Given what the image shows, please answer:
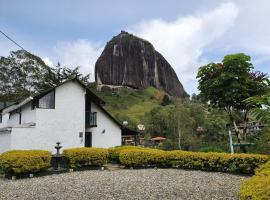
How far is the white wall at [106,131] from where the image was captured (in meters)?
27.8

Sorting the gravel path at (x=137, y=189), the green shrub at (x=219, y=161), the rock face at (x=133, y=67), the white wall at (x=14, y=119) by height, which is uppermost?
the rock face at (x=133, y=67)

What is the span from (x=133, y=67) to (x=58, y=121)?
260ft

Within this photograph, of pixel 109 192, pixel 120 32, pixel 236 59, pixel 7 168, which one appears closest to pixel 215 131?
pixel 236 59

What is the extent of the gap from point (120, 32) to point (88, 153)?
94109 millimetres

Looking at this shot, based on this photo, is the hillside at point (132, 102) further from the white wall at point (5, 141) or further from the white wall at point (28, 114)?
the white wall at point (5, 141)

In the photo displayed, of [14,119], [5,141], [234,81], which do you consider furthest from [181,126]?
[234,81]

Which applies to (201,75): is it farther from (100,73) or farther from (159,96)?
(100,73)

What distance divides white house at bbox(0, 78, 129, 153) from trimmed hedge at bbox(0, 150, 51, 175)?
7252mm

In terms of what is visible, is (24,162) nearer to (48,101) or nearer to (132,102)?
(48,101)

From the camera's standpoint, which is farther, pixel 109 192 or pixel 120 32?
pixel 120 32

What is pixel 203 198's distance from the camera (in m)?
8.88

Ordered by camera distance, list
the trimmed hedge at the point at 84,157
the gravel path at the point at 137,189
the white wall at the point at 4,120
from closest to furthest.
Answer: the gravel path at the point at 137,189
the trimmed hedge at the point at 84,157
the white wall at the point at 4,120

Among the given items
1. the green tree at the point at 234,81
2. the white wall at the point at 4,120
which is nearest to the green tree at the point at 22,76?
the white wall at the point at 4,120

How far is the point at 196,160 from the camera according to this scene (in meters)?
15.8
